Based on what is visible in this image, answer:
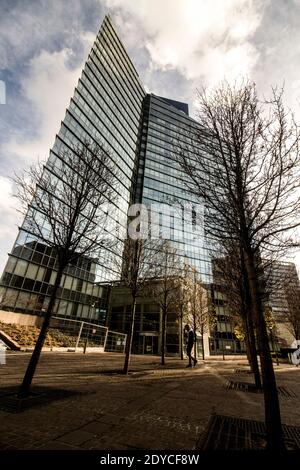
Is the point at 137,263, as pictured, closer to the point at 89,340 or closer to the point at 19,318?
the point at 89,340

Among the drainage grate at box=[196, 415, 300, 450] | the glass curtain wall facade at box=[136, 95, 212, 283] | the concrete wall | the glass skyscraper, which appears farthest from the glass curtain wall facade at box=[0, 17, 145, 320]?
the drainage grate at box=[196, 415, 300, 450]

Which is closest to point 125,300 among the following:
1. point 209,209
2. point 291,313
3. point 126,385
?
point 291,313

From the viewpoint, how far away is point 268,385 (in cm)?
305

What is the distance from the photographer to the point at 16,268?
88.0 ft

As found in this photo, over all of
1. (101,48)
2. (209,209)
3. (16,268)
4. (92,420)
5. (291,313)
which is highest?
(101,48)

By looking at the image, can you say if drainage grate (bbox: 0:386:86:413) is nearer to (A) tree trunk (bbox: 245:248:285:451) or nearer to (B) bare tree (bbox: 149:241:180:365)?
(A) tree trunk (bbox: 245:248:285:451)

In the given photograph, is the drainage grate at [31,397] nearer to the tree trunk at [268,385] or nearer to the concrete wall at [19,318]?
the tree trunk at [268,385]

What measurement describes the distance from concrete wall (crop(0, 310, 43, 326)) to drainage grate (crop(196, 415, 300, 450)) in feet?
85.6

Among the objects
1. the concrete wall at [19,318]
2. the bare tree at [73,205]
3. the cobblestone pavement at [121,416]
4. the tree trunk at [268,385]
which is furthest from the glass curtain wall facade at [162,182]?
the tree trunk at [268,385]

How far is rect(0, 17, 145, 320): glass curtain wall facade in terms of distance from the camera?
88.6 feet

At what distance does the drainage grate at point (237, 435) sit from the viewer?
2.61m

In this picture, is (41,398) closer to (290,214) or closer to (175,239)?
(290,214)

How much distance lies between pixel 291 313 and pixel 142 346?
19.6 meters

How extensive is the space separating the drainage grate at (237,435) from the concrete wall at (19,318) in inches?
1027
